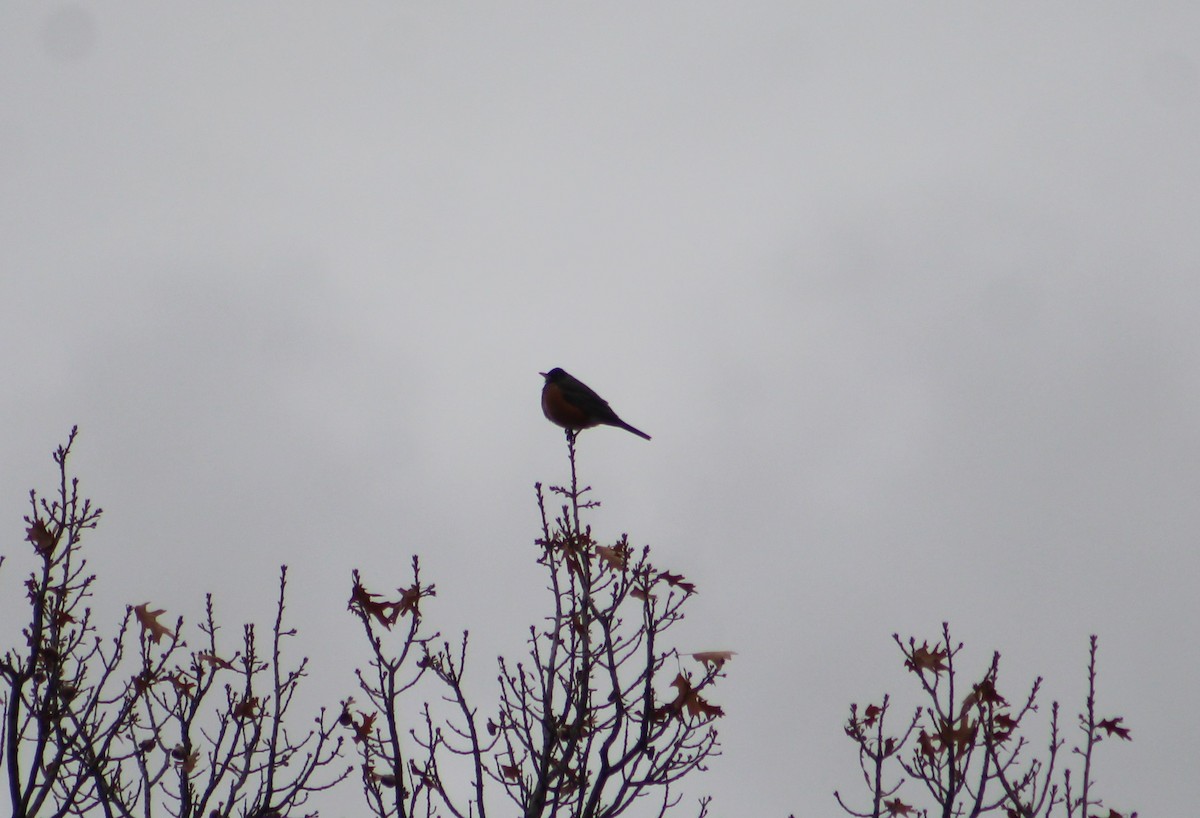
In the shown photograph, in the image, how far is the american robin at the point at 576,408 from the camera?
430 inches

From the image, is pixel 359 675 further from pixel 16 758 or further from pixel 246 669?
pixel 16 758

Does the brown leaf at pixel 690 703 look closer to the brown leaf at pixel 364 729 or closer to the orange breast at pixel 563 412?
the brown leaf at pixel 364 729

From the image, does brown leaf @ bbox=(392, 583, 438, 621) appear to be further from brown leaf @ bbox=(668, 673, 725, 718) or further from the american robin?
the american robin

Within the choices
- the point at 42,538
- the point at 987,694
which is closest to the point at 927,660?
the point at 987,694

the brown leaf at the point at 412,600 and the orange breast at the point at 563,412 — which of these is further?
the orange breast at the point at 563,412

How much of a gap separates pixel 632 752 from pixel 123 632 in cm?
340

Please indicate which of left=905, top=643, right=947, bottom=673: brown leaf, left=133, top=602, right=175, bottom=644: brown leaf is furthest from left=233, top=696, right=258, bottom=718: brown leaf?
left=905, top=643, right=947, bottom=673: brown leaf

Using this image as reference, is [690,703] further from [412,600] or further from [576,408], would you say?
[576,408]

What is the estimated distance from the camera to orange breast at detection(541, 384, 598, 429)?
430 inches

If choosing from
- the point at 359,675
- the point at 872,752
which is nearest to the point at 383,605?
the point at 359,675

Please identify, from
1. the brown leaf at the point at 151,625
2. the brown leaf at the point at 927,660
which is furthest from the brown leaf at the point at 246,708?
the brown leaf at the point at 927,660

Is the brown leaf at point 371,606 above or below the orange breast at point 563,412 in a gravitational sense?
below

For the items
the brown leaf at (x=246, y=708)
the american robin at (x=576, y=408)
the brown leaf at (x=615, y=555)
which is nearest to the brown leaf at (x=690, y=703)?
the brown leaf at (x=615, y=555)

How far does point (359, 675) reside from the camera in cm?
575
